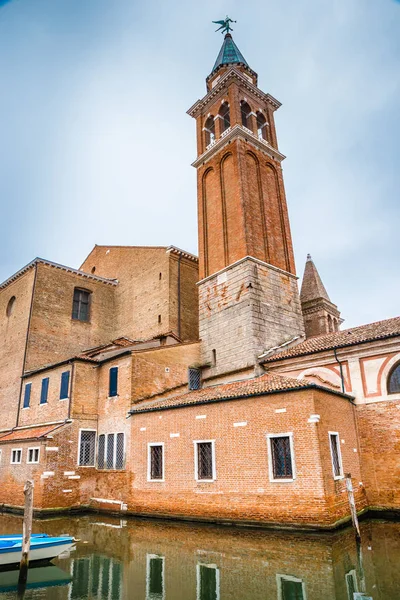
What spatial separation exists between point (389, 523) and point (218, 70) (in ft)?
86.4

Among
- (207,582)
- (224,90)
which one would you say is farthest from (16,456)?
(224,90)

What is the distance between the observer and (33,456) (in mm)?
16844

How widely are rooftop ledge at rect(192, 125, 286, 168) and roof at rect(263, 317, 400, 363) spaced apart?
11790 millimetres

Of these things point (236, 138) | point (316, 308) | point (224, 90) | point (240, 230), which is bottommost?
point (316, 308)

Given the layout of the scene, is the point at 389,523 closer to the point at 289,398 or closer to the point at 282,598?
the point at 289,398

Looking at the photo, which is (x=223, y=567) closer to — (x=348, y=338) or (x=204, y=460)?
(x=204, y=460)

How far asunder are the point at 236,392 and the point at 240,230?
30.6ft

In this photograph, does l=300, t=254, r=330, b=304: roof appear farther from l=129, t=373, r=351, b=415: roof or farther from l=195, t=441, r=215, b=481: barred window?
l=195, t=441, r=215, b=481: barred window

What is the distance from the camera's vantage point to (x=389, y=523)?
12688 millimetres

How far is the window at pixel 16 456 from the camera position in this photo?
1773cm

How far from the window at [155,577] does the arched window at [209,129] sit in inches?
881

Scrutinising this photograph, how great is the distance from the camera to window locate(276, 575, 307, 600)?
6949 millimetres

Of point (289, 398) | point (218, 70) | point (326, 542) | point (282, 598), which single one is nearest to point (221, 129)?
point (218, 70)

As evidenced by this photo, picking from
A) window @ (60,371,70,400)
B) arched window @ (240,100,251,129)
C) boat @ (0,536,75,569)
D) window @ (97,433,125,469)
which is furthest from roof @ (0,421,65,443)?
arched window @ (240,100,251,129)
